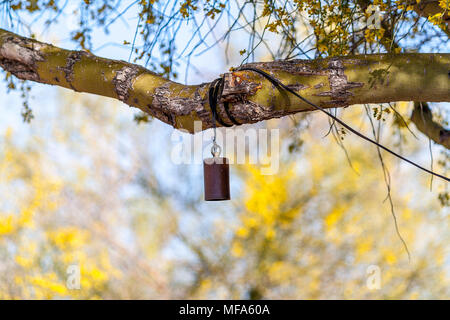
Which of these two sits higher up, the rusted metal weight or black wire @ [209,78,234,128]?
black wire @ [209,78,234,128]

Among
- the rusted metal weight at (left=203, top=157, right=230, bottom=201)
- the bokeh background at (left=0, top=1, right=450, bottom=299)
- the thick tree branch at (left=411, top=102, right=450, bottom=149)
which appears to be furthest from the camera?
the bokeh background at (left=0, top=1, right=450, bottom=299)

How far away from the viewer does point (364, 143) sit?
3.07 meters

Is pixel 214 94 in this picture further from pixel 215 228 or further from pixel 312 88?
pixel 215 228

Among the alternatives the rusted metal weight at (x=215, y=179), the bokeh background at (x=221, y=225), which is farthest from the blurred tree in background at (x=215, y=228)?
the rusted metal weight at (x=215, y=179)

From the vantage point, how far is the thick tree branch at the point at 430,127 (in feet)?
5.14

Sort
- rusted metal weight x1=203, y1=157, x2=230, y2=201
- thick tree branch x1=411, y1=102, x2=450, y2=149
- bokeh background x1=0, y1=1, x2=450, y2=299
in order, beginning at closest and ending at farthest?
rusted metal weight x1=203, y1=157, x2=230, y2=201 → thick tree branch x1=411, y1=102, x2=450, y2=149 → bokeh background x1=0, y1=1, x2=450, y2=299

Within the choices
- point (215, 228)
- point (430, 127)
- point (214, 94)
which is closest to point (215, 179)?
point (214, 94)

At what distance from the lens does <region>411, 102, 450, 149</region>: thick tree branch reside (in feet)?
5.14

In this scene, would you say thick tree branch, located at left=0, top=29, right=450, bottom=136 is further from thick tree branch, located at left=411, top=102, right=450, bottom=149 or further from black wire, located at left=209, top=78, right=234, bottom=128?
thick tree branch, located at left=411, top=102, right=450, bottom=149

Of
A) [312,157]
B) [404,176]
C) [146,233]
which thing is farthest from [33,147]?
[404,176]

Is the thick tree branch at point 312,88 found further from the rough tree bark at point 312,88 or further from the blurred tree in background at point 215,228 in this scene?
the blurred tree in background at point 215,228

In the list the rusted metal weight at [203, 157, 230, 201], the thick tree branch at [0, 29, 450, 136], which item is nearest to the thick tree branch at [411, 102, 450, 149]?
the thick tree branch at [0, 29, 450, 136]
